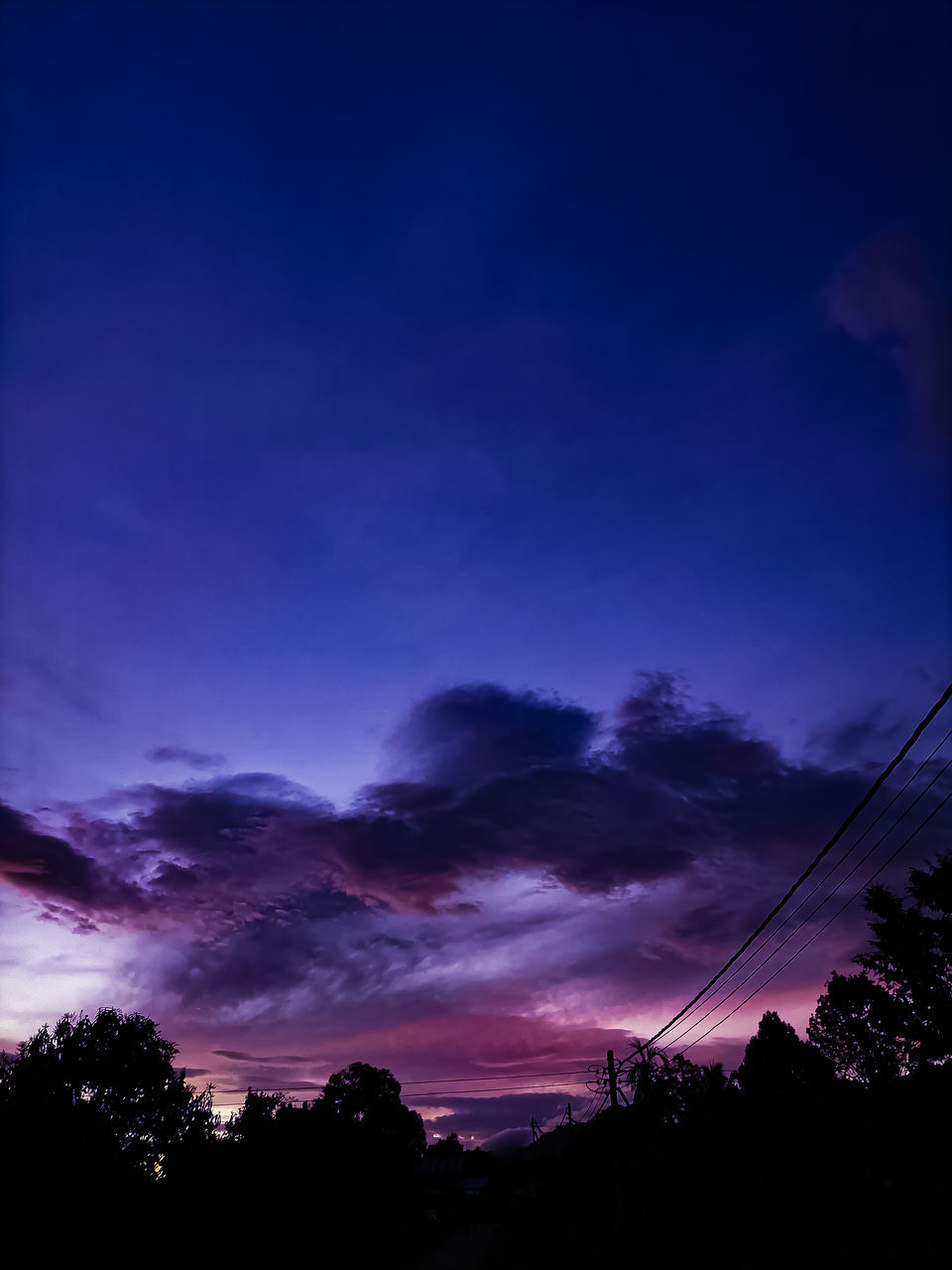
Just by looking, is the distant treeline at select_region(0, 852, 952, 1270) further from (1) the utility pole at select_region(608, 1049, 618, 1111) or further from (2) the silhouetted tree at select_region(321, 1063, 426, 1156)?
(2) the silhouetted tree at select_region(321, 1063, 426, 1156)

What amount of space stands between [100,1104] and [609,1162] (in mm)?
34007

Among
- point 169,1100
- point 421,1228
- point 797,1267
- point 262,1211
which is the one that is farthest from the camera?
point 421,1228

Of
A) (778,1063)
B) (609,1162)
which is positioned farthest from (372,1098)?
(609,1162)

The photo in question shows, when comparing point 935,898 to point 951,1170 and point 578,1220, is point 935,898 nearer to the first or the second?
point 578,1220

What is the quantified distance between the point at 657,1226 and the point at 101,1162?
2865 centimetres

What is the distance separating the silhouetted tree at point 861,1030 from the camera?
55.0 m

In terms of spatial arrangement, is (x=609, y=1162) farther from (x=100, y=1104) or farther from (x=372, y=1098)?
(x=372, y=1098)

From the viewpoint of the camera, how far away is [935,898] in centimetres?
4247

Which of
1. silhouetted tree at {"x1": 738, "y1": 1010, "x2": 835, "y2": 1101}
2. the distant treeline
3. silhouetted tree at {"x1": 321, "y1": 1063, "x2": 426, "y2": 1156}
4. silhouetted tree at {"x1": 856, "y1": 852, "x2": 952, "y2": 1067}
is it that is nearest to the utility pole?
the distant treeline

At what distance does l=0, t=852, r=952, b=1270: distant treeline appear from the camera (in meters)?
20.2

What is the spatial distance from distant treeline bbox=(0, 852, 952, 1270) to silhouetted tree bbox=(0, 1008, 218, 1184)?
13 cm

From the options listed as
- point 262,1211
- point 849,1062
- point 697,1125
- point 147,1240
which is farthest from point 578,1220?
point 849,1062

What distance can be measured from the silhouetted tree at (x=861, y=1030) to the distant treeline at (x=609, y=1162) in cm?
24

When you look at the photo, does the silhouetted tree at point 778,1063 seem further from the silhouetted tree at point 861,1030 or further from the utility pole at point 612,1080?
the utility pole at point 612,1080
